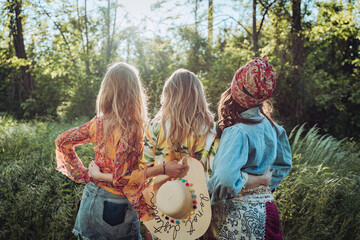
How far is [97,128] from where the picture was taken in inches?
83.4

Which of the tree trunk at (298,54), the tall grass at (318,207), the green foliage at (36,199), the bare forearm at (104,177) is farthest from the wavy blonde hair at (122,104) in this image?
the tree trunk at (298,54)

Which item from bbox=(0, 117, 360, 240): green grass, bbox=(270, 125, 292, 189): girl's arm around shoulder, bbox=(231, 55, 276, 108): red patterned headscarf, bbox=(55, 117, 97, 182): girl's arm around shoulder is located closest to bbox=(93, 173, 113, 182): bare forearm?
bbox=(55, 117, 97, 182): girl's arm around shoulder

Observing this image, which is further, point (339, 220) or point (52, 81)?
point (52, 81)

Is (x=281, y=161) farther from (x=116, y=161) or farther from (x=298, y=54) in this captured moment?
(x=298, y=54)

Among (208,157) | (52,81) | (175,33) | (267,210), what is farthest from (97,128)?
(52,81)

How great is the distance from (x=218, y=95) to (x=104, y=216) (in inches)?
235

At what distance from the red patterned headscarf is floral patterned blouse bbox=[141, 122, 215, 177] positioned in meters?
0.36

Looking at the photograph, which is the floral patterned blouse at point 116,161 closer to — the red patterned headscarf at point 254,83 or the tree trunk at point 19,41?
the red patterned headscarf at point 254,83

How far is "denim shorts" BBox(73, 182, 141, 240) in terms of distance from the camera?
203cm

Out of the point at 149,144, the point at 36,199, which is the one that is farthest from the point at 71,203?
the point at 149,144

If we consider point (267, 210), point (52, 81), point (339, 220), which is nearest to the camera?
point (267, 210)

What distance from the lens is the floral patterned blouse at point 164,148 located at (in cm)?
201

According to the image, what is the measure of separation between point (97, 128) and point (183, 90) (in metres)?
0.68

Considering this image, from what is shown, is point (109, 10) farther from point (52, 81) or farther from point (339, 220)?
point (339, 220)
